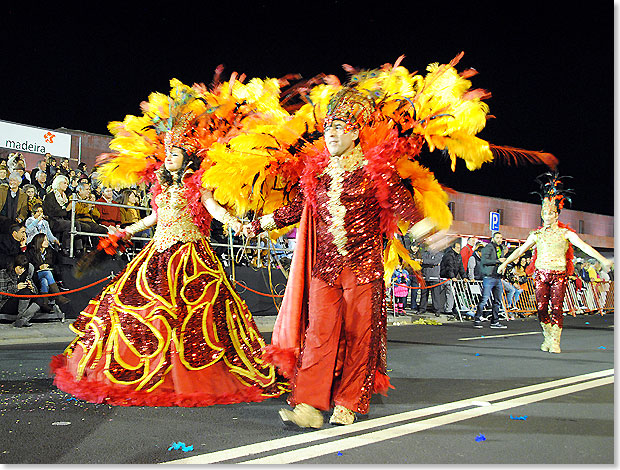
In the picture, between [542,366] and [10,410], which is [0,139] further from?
[542,366]

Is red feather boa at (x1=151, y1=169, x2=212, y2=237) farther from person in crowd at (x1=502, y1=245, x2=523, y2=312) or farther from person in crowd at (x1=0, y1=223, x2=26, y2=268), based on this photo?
person in crowd at (x1=502, y1=245, x2=523, y2=312)

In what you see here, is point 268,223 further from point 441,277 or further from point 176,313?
point 441,277

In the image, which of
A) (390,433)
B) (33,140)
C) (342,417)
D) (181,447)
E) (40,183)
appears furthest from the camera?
(33,140)

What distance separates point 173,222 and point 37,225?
533cm

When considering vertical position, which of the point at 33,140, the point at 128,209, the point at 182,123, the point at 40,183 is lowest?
the point at 128,209

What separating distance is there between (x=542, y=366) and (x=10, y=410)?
17.3ft

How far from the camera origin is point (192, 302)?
4637 mm

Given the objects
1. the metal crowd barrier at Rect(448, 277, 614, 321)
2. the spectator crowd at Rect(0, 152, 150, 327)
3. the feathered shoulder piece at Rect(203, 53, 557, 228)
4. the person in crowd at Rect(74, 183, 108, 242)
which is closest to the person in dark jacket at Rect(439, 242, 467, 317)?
the metal crowd barrier at Rect(448, 277, 614, 321)

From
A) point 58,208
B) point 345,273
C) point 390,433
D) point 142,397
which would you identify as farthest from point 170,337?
point 58,208

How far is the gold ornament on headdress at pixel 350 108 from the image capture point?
13.7 feet

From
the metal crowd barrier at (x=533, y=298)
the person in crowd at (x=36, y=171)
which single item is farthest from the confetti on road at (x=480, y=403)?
the metal crowd barrier at (x=533, y=298)

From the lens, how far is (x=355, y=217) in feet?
13.5

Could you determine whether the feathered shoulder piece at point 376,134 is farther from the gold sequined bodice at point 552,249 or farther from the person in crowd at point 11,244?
the person in crowd at point 11,244

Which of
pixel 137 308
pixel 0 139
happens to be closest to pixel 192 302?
pixel 137 308
